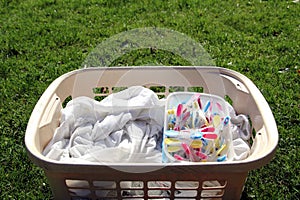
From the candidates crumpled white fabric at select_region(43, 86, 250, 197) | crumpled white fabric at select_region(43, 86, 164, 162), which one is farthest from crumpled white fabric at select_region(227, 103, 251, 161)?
crumpled white fabric at select_region(43, 86, 164, 162)

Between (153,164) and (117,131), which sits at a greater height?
(153,164)

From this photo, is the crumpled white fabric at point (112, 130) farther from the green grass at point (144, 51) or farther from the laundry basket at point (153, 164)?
the green grass at point (144, 51)

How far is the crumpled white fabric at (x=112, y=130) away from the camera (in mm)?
1305

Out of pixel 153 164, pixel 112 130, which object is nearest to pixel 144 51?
pixel 112 130

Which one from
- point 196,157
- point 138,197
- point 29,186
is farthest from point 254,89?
point 29,186

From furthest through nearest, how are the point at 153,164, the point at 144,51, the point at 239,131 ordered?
the point at 144,51 → the point at 239,131 → the point at 153,164

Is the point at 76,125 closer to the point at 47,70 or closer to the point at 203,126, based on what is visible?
the point at 203,126

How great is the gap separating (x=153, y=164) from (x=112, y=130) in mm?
425

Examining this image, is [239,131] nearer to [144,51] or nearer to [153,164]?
[153,164]

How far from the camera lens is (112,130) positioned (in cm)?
144

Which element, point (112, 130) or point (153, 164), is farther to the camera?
point (112, 130)

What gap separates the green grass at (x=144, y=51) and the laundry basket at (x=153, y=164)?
0.85ft

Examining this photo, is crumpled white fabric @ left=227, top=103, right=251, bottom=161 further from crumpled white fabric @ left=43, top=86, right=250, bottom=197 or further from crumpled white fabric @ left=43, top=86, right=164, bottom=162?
crumpled white fabric @ left=43, top=86, right=164, bottom=162

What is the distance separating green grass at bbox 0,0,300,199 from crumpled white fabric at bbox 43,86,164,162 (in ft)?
0.69
